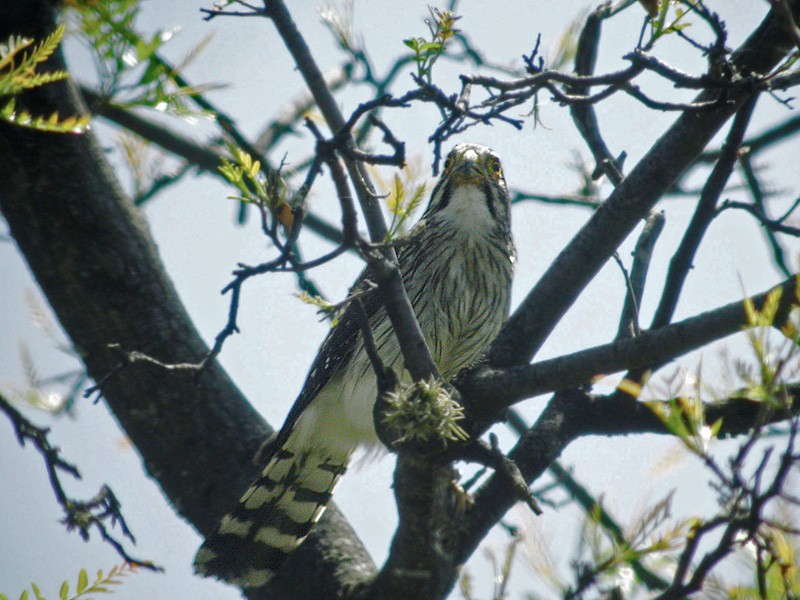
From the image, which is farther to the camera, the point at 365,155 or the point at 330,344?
the point at 330,344

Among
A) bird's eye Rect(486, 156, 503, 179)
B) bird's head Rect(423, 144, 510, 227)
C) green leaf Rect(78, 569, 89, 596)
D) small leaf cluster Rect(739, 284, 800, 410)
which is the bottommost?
green leaf Rect(78, 569, 89, 596)

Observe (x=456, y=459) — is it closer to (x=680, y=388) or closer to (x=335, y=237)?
(x=680, y=388)

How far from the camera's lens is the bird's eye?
5234 millimetres

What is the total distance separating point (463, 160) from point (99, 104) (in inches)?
105

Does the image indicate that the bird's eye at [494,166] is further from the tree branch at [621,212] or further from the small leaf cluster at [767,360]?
the small leaf cluster at [767,360]

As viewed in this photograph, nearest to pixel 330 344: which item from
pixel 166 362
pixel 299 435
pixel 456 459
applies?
pixel 299 435

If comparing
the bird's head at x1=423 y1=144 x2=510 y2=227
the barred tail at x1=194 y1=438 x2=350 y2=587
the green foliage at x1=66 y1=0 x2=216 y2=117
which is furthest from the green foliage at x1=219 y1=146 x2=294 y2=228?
the bird's head at x1=423 y1=144 x2=510 y2=227

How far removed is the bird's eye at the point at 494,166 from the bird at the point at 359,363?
3.2 inches

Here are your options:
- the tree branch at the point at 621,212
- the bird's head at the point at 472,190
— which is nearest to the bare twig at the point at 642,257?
the tree branch at the point at 621,212

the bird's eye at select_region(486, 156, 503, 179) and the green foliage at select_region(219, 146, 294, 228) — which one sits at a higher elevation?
the bird's eye at select_region(486, 156, 503, 179)

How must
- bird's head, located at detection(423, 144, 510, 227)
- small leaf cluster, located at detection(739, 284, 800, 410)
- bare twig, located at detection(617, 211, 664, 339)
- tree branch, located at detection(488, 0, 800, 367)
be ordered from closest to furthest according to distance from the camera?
small leaf cluster, located at detection(739, 284, 800, 410) → tree branch, located at detection(488, 0, 800, 367) → bare twig, located at detection(617, 211, 664, 339) → bird's head, located at detection(423, 144, 510, 227)

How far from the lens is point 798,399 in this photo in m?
3.01

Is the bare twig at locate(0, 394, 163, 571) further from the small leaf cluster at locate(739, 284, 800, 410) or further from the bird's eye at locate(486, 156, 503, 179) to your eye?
the bird's eye at locate(486, 156, 503, 179)

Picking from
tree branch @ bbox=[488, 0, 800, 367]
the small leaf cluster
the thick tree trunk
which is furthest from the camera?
the thick tree trunk
